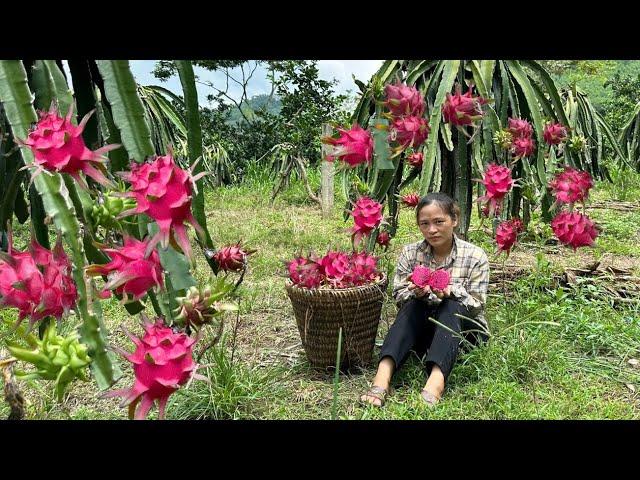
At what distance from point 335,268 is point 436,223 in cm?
31

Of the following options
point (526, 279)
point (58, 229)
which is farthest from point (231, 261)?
point (526, 279)

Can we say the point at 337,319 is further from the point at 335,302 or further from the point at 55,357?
the point at 55,357

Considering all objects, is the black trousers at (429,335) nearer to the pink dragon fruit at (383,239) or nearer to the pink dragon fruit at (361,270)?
the pink dragon fruit at (361,270)

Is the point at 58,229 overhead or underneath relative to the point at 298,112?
overhead

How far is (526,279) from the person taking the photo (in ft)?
7.24

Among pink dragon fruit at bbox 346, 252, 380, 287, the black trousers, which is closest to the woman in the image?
the black trousers

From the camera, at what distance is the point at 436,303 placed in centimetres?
163

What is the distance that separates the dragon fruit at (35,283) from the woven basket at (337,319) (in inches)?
37.6

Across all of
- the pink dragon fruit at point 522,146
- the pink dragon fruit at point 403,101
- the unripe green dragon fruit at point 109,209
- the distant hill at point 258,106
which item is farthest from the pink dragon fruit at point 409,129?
the distant hill at point 258,106

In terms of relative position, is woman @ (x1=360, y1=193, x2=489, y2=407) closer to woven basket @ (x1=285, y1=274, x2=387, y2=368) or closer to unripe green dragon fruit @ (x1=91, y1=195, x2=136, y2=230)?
woven basket @ (x1=285, y1=274, x2=387, y2=368)

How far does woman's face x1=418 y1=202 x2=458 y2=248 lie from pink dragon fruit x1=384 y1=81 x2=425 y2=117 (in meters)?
0.27

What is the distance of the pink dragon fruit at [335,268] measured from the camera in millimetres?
1631
